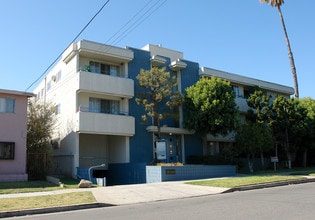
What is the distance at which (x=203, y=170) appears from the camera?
75.3 ft

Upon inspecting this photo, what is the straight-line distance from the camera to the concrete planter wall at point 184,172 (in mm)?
21250

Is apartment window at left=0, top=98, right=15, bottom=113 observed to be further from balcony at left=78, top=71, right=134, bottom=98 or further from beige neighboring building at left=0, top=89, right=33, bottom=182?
balcony at left=78, top=71, right=134, bottom=98

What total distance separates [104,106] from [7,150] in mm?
8117

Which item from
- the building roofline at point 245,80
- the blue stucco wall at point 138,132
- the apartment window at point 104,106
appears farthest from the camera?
the building roofline at point 245,80

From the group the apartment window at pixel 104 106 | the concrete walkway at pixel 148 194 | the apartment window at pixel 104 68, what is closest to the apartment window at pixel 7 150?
the apartment window at pixel 104 106

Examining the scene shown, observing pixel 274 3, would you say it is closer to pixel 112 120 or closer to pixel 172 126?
pixel 172 126

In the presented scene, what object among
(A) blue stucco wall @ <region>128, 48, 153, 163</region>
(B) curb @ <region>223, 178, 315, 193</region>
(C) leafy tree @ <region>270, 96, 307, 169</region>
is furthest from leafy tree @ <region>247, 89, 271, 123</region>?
(B) curb @ <region>223, 178, 315, 193</region>

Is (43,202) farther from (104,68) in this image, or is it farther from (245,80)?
(245,80)

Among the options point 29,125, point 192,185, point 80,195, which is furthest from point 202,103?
point 80,195

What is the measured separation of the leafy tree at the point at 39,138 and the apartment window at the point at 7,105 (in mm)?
2661

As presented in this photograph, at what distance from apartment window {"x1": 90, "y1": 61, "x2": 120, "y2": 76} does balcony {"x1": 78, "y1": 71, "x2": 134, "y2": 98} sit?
1.43 meters

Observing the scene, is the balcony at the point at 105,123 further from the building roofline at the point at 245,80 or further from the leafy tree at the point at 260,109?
the leafy tree at the point at 260,109

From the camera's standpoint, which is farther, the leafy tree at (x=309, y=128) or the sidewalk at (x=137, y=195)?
the leafy tree at (x=309, y=128)

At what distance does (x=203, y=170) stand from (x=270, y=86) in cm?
1828
